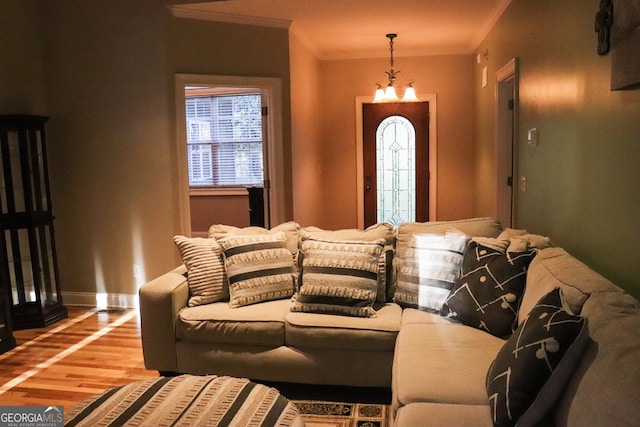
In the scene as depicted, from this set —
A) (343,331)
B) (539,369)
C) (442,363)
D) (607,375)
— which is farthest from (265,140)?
(607,375)

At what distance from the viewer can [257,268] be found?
3.23 metres

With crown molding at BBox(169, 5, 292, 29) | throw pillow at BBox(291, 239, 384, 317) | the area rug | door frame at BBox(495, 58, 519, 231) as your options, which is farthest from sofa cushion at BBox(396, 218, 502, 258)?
crown molding at BBox(169, 5, 292, 29)

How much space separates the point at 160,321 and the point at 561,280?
2.16 m

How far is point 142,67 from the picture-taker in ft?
15.2

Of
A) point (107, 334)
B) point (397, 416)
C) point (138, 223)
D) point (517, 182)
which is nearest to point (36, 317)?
point (107, 334)

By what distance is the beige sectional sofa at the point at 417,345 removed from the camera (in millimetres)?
1541

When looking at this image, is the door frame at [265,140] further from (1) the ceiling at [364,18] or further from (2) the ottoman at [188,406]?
(2) the ottoman at [188,406]

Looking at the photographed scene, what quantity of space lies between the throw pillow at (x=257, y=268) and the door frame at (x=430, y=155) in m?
3.71

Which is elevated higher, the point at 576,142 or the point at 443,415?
the point at 576,142

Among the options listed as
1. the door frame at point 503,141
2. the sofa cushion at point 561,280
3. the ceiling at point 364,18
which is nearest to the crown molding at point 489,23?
the ceiling at point 364,18

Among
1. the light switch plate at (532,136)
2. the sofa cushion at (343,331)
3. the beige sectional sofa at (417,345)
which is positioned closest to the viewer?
the beige sectional sofa at (417,345)

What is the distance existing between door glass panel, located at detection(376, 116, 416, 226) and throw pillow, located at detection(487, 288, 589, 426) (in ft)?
17.2

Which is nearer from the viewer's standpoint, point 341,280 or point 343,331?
point 343,331

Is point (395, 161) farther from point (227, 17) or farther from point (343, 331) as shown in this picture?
point (343, 331)
